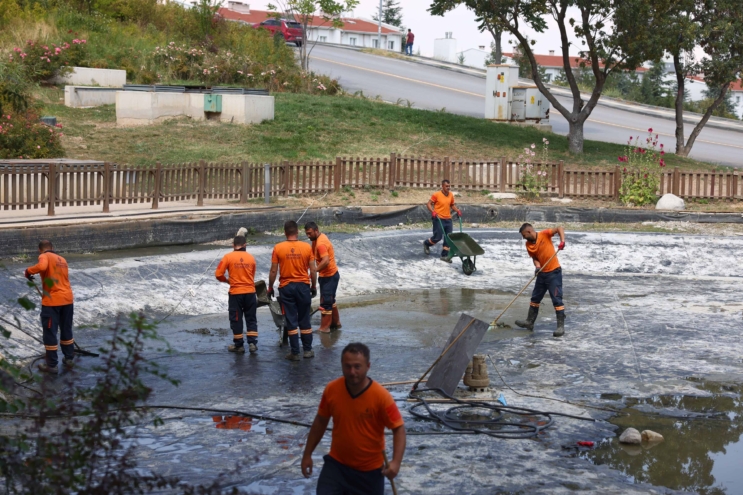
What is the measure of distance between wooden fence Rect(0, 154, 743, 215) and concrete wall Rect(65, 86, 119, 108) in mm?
9733

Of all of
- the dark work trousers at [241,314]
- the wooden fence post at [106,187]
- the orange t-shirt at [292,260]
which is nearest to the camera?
the orange t-shirt at [292,260]

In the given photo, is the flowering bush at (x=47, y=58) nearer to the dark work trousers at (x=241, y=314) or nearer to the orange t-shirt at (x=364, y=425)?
the dark work trousers at (x=241, y=314)

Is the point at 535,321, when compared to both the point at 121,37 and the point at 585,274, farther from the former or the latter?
the point at 121,37

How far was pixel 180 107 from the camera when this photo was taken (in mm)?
27953

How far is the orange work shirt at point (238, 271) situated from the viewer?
11.0 meters

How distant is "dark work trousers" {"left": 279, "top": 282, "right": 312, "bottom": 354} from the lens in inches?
423

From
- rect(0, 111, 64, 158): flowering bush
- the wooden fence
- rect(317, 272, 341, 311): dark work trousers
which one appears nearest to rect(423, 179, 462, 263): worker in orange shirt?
the wooden fence

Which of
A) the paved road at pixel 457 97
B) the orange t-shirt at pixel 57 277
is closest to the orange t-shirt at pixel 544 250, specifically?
the orange t-shirt at pixel 57 277

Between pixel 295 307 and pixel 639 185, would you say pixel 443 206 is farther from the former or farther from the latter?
pixel 639 185

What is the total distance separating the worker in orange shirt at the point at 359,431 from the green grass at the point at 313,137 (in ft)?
64.4

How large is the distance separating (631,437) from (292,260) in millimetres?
4688

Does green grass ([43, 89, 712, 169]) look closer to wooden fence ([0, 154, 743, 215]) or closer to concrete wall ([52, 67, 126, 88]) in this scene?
concrete wall ([52, 67, 126, 88])

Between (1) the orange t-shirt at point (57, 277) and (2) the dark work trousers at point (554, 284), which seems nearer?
(1) the orange t-shirt at point (57, 277)

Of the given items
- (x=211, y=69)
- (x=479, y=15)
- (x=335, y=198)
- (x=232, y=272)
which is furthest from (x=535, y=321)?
(x=211, y=69)
